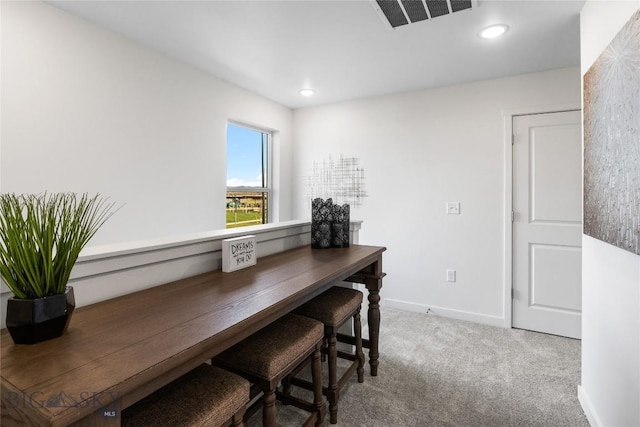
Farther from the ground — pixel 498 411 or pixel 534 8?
pixel 534 8

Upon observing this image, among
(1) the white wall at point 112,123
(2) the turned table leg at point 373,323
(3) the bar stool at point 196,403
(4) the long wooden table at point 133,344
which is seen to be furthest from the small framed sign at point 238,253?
(1) the white wall at point 112,123

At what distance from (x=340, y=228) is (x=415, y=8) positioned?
139 centimetres

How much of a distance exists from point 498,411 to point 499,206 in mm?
1809

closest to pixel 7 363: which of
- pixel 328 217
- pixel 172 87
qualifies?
pixel 328 217

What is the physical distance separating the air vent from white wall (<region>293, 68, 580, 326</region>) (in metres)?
1.38

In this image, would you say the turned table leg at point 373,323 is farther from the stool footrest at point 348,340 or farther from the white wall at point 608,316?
the white wall at point 608,316

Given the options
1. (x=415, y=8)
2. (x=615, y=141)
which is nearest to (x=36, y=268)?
(x=615, y=141)

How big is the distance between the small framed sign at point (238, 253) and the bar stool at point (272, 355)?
0.33 m

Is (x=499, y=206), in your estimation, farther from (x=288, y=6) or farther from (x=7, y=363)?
(x=7, y=363)

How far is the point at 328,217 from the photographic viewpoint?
220 cm

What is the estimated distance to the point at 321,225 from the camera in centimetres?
217

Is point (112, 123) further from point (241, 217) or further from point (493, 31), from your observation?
point (493, 31)

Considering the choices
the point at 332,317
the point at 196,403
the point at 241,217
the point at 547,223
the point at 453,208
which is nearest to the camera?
the point at 196,403

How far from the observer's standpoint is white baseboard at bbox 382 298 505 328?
3088mm
